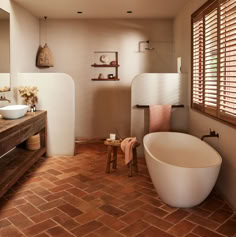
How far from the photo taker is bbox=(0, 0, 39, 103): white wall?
14.3 ft

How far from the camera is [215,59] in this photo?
3.30 metres

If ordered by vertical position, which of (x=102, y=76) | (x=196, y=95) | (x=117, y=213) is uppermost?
(x=102, y=76)

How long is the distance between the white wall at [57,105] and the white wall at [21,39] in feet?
0.81

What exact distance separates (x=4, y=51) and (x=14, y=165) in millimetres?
1655

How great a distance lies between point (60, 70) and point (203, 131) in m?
3.26

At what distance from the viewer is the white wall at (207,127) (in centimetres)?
290

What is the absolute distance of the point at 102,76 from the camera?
575cm

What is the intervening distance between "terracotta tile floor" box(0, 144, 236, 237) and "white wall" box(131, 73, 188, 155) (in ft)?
3.64

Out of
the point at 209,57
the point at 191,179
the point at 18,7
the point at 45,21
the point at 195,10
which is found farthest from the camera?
the point at 45,21

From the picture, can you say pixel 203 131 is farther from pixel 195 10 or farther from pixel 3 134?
pixel 3 134

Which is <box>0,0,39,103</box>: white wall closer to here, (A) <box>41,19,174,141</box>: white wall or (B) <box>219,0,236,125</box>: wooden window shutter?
(A) <box>41,19,174,141</box>: white wall

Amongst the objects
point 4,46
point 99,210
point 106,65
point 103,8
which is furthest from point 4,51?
point 99,210

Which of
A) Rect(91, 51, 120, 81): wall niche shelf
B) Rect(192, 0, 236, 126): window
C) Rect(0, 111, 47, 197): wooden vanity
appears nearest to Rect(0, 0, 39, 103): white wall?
Rect(0, 111, 47, 197): wooden vanity

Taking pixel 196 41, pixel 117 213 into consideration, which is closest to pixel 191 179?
pixel 117 213
